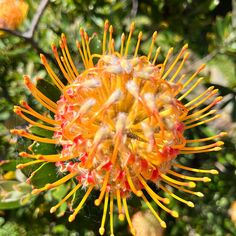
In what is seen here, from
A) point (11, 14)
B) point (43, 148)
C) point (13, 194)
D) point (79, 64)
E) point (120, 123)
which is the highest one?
point (11, 14)

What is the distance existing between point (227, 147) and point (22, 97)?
Result: 35.5 inches

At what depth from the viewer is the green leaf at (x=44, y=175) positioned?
1.39 m

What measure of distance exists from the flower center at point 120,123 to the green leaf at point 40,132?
6cm

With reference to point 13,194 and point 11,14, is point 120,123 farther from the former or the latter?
point 11,14

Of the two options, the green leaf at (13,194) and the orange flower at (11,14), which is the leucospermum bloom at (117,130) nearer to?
the green leaf at (13,194)

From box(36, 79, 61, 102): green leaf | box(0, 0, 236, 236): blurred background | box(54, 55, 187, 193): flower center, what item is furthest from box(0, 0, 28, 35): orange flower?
box(54, 55, 187, 193): flower center

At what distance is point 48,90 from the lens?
1.50 metres

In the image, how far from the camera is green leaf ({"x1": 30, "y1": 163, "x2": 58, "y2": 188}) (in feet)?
4.56

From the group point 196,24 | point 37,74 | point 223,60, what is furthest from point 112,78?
point 196,24

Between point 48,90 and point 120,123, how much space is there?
1.11 ft

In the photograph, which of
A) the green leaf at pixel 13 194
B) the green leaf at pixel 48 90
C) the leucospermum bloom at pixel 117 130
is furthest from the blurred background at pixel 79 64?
the leucospermum bloom at pixel 117 130

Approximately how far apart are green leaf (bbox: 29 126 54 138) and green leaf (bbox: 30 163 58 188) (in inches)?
3.6

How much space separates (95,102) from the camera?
4.35ft

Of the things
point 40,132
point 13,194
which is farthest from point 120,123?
point 13,194
